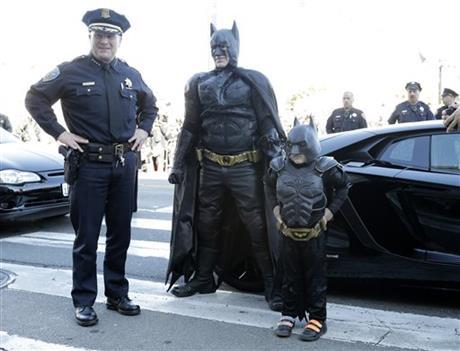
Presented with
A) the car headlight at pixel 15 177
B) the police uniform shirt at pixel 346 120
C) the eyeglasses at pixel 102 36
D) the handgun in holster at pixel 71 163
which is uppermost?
the eyeglasses at pixel 102 36

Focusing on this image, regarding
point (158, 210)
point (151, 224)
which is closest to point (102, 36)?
point (151, 224)

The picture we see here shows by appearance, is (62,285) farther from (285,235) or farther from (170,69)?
(170,69)

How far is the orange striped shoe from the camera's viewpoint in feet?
12.6

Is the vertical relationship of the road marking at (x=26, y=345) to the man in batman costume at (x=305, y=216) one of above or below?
below

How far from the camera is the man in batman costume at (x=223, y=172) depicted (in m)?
4.50

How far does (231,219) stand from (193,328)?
1.02m

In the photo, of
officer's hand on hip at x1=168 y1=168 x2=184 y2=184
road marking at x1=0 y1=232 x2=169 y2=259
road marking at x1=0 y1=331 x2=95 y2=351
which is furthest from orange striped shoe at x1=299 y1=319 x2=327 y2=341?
road marking at x1=0 y1=232 x2=169 y2=259

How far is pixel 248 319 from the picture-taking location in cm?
429

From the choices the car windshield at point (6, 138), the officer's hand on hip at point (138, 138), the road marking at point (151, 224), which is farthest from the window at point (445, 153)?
the car windshield at point (6, 138)

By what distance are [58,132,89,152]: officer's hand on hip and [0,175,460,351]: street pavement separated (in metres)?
1.14

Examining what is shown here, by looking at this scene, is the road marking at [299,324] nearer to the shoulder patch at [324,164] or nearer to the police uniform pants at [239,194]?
the police uniform pants at [239,194]

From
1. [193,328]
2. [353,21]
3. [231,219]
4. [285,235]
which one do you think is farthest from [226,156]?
[353,21]

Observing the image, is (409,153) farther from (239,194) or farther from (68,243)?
(68,243)

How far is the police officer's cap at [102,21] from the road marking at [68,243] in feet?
9.04
